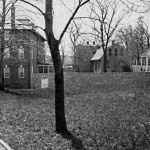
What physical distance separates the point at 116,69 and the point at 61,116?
4375 cm

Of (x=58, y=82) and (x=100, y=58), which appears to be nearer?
(x=58, y=82)

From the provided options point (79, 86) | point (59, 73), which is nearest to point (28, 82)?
point (79, 86)

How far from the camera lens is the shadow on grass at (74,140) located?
21.7 feet

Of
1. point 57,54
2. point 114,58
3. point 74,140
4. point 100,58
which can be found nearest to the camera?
point 74,140

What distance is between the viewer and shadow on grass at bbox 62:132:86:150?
663 centimetres

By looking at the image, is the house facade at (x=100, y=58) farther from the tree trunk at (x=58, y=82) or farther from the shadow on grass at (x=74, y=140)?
the shadow on grass at (x=74, y=140)

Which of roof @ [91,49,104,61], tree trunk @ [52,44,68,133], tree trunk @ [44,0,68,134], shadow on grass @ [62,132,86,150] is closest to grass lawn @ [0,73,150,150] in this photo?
shadow on grass @ [62,132,86,150]

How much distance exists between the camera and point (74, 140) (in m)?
7.15

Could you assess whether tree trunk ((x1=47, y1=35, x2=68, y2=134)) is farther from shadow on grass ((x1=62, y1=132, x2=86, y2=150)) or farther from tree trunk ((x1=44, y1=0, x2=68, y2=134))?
shadow on grass ((x1=62, y1=132, x2=86, y2=150))

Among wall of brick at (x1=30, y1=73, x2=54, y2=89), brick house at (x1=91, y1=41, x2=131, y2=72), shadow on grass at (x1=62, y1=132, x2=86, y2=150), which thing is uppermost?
brick house at (x1=91, y1=41, x2=131, y2=72)

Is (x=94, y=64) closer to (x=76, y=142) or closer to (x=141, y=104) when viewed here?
(x=141, y=104)

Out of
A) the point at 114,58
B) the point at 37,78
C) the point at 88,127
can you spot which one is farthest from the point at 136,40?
the point at 88,127

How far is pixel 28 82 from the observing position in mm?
34719

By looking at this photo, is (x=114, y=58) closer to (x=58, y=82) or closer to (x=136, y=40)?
(x=136, y=40)
